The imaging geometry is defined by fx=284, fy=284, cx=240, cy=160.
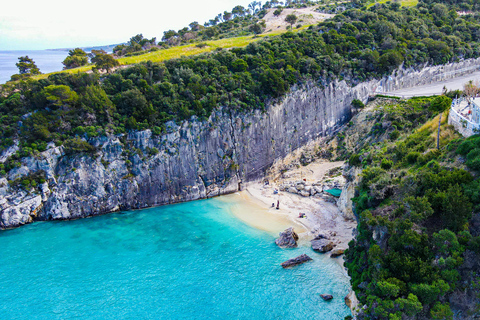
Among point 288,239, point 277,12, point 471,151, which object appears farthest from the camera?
point 277,12

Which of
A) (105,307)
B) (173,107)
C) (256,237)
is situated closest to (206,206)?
(256,237)

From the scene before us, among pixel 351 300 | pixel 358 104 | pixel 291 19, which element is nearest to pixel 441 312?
pixel 351 300

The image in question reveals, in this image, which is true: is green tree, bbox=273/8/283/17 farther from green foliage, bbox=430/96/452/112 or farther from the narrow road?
green foliage, bbox=430/96/452/112

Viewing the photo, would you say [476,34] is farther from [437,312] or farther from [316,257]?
[437,312]

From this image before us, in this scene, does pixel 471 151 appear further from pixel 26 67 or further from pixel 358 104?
pixel 26 67

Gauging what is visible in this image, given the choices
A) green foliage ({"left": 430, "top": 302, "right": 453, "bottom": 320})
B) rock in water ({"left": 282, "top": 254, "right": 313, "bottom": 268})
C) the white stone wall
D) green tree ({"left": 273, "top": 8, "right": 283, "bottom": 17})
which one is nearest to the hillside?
green foliage ({"left": 430, "top": 302, "right": 453, "bottom": 320})

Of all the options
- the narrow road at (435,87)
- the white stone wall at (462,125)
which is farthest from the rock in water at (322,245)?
the narrow road at (435,87)

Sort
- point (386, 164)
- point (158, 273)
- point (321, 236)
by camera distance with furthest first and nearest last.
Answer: point (321, 236) < point (158, 273) < point (386, 164)

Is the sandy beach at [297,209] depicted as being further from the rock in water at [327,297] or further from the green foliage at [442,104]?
the green foliage at [442,104]
